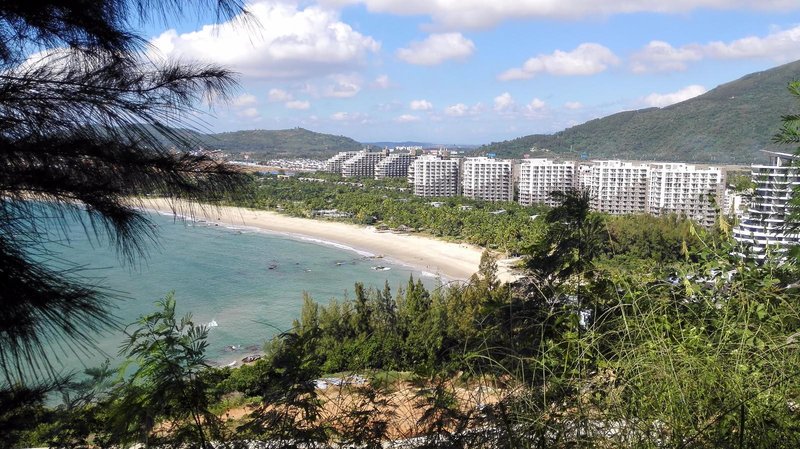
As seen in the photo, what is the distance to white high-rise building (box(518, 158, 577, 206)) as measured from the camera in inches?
1172

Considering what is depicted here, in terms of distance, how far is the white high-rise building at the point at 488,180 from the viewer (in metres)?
32.2

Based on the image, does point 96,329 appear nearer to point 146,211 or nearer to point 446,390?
point 146,211

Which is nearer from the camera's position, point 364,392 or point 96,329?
point 96,329

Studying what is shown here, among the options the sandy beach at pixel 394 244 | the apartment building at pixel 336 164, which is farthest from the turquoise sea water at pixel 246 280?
the apartment building at pixel 336 164

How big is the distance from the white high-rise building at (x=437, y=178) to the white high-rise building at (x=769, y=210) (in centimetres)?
3310

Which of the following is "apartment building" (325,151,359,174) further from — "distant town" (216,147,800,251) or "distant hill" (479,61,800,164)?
"distant hill" (479,61,800,164)

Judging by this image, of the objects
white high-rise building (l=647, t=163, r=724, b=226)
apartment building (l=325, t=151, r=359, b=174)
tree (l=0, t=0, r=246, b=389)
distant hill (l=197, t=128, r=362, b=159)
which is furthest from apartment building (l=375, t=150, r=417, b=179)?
tree (l=0, t=0, r=246, b=389)

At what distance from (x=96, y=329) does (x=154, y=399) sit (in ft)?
1.16

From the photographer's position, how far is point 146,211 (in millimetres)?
997

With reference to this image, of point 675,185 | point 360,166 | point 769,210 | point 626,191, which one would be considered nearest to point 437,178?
point 626,191

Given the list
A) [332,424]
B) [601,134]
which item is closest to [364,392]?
[332,424]

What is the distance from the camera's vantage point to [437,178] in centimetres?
3534

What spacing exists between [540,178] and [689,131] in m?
28.7

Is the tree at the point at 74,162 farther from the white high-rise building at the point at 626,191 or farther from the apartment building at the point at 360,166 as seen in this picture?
the apartment building at the point at 360,166
